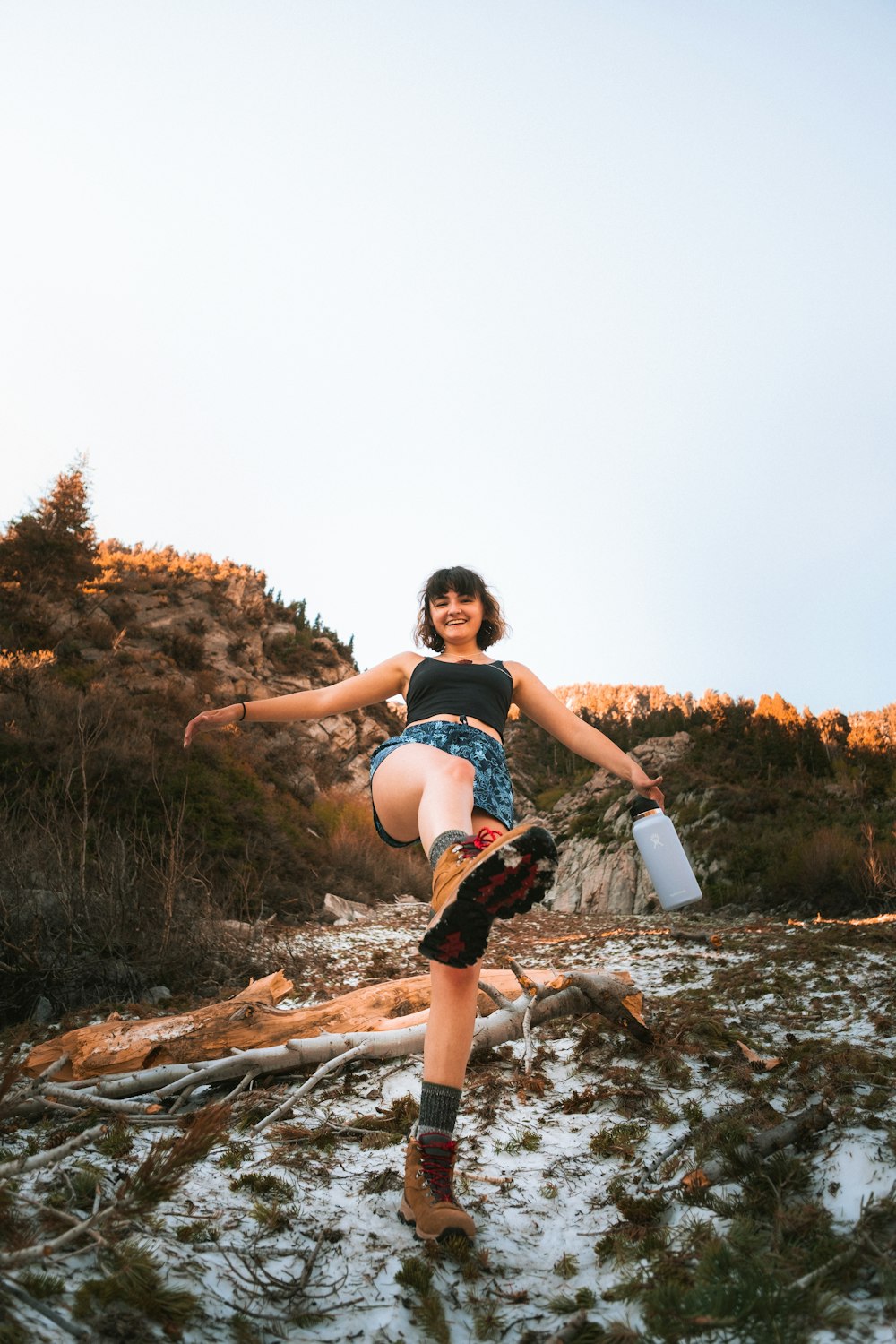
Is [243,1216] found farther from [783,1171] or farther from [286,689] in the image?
[286,689]

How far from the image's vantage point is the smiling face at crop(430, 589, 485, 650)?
2643 millimetres

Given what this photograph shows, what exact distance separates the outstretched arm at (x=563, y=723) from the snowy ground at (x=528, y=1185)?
41.0 inches

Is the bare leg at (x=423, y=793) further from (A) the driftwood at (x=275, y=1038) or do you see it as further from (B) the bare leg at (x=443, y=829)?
(A) the driftwood at (x=275, y=1038)

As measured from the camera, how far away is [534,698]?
8.67 feet

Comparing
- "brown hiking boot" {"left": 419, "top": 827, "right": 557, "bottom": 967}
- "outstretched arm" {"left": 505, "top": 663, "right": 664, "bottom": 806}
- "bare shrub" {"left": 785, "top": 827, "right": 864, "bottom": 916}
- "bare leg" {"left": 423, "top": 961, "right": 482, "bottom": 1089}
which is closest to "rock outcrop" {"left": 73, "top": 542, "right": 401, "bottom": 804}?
"bare shrub" {"left": 785, "top": 827, "right": 864, "bottom": 916}

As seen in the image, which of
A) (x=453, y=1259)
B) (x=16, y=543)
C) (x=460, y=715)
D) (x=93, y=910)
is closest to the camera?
(x=453, y=1259)

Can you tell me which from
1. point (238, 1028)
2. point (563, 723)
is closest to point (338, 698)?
point (563, 723)

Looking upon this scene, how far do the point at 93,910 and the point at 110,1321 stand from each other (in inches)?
151

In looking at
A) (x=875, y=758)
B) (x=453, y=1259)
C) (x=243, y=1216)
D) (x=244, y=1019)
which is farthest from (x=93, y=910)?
(x=875, y=758)

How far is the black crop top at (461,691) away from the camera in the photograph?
2.36 m

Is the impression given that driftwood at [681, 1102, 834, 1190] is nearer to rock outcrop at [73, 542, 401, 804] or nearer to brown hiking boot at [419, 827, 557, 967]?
brown hiking boot at [419, 827, 557, 967]

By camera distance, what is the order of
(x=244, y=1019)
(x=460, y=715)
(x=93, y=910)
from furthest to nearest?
(x=93, y=910), (x=244, y=1019), (x=460, y=715)

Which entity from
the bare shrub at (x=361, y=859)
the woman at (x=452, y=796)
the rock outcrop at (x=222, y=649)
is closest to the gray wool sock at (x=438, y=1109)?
the woman at (x=452, y=796)

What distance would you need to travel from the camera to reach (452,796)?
1.96m
